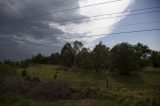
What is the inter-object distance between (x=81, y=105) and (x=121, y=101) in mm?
3642

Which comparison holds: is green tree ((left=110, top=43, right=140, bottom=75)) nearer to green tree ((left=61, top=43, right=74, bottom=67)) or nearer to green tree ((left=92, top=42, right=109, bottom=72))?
green tree ((left=92, top=42, right=109, bottom=72))

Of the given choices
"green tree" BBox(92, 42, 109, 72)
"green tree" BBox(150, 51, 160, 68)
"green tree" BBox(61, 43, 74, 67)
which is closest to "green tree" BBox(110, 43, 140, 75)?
A: "green tree" BBox(92, 42, 109, 72)

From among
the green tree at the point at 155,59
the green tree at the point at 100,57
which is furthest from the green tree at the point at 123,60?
the green tree at the point at 155,59

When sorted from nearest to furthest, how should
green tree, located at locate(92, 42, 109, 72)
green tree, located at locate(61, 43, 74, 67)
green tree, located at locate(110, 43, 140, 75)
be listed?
green tree, located at locate(110, 43, 140, 75) → green tree, located at locate(92, 42, 109, 72) → green tree, located at locate(61, 43, 74, 67)

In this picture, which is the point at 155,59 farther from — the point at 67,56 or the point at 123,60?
the point at 123,60

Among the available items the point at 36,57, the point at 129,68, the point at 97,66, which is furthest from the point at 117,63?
the point at 36,57

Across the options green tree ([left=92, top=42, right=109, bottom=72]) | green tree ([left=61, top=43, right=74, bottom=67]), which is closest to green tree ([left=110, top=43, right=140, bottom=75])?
green tree ([left=92, top=42, right=109, bottom=72])

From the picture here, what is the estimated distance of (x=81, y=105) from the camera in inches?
609

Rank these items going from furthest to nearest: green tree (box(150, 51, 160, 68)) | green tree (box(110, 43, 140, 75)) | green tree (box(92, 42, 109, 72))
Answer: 1. green tree (box(150, 51, 160, 68))
2. green tree (box(92, 42, 109, 72))
3. green tree (box(110, 43, 140, 75))

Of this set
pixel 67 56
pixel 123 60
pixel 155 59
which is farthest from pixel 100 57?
pixel 155 59

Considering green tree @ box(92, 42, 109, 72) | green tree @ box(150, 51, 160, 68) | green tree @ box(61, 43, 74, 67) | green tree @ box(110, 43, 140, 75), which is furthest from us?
green tree @ box(150, 51, 160, 68)

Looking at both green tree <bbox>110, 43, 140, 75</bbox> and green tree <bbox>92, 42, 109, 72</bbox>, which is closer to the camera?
green tree <bbox>110, 43, 140, 75</bbox>

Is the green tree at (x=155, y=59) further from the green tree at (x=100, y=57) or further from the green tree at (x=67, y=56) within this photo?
the green tree at (x=100, y=57)

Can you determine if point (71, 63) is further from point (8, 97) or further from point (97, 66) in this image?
point (8, 97)
